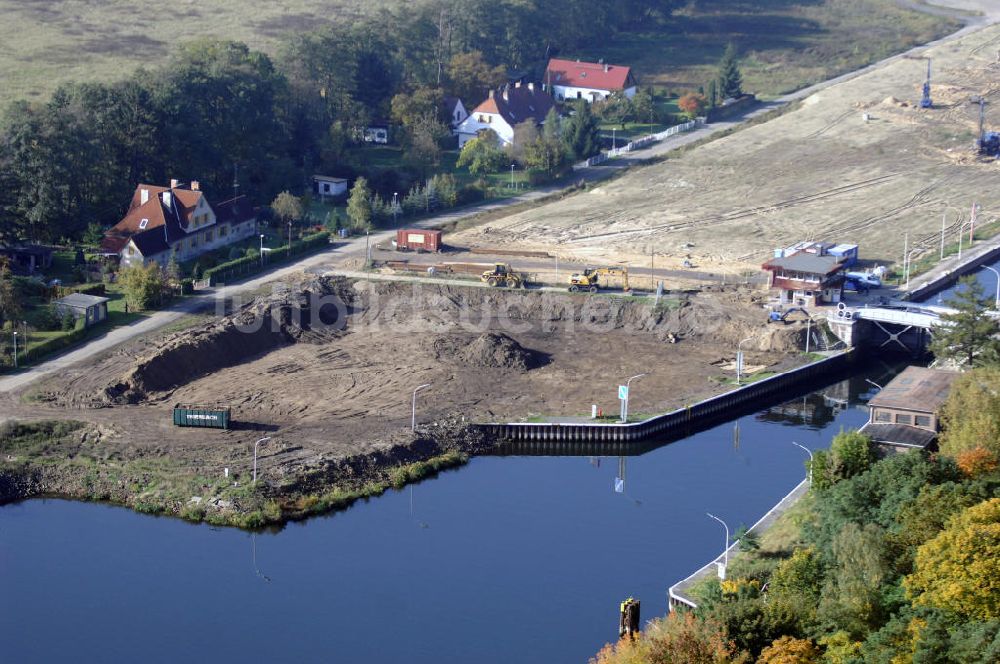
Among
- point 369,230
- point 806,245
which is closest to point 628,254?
point 806,245

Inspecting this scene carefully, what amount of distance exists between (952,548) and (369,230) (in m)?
67.0

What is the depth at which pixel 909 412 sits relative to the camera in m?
69.2

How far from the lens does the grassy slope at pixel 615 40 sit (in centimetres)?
14038

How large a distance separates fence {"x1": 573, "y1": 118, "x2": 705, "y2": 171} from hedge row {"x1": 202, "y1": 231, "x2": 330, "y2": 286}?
1226 inches

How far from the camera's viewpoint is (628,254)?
103 metres

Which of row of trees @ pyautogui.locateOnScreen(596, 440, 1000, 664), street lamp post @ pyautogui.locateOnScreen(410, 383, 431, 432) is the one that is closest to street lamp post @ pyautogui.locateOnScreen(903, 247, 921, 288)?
street lamp post @ pyautogui.locateOnScreen(410, 383, 431, 432)

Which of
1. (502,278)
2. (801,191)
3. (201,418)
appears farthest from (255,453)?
(801,191)

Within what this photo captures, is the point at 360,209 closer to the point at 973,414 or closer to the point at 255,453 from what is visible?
the point at 255,453

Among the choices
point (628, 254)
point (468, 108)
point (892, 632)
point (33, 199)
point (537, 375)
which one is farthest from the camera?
point (468, 108)

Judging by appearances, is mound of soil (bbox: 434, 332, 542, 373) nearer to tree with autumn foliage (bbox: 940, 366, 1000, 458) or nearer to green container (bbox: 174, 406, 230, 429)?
green container (bbox: 174, 406, 230, 429)

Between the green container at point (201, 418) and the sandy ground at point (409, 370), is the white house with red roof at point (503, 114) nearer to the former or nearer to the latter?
the sandy ground at point (409, 370)

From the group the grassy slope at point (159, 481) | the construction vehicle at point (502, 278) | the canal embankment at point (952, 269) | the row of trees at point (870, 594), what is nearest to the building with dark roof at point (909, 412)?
the row of trees at point (870, 594)

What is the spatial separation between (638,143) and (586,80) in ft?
62.9

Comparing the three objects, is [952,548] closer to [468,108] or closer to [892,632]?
[892,632]
